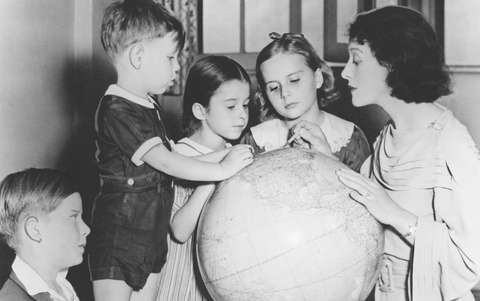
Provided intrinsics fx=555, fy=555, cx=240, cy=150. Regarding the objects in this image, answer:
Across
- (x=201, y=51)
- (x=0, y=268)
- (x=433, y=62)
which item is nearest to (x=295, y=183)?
(x=433, y=62)

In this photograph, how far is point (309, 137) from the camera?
2477 millimetres

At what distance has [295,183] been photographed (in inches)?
76.9

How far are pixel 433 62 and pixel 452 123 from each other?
28 cm

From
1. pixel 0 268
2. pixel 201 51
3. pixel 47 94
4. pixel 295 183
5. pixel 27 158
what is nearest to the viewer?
pixel 295 183

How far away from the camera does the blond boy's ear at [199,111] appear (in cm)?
272

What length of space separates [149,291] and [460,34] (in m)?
3.12

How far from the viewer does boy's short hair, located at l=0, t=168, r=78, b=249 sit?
2.21m

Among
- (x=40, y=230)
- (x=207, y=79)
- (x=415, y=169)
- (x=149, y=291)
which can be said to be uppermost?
(x=207, y=79)

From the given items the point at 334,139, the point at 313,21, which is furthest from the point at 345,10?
the point at 334,139

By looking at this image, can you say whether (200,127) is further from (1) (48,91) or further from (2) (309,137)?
(1) (48,91)

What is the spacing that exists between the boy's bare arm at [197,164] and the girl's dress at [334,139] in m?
0.76

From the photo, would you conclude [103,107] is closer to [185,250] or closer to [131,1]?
[131,1]

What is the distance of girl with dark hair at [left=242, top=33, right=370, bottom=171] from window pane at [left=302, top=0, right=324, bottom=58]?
1793 mm

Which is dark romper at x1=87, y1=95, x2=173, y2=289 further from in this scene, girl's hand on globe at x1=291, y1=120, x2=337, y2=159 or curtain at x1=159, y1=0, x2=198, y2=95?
curtain at x1=159, y1=0, x2=198, y2=95
